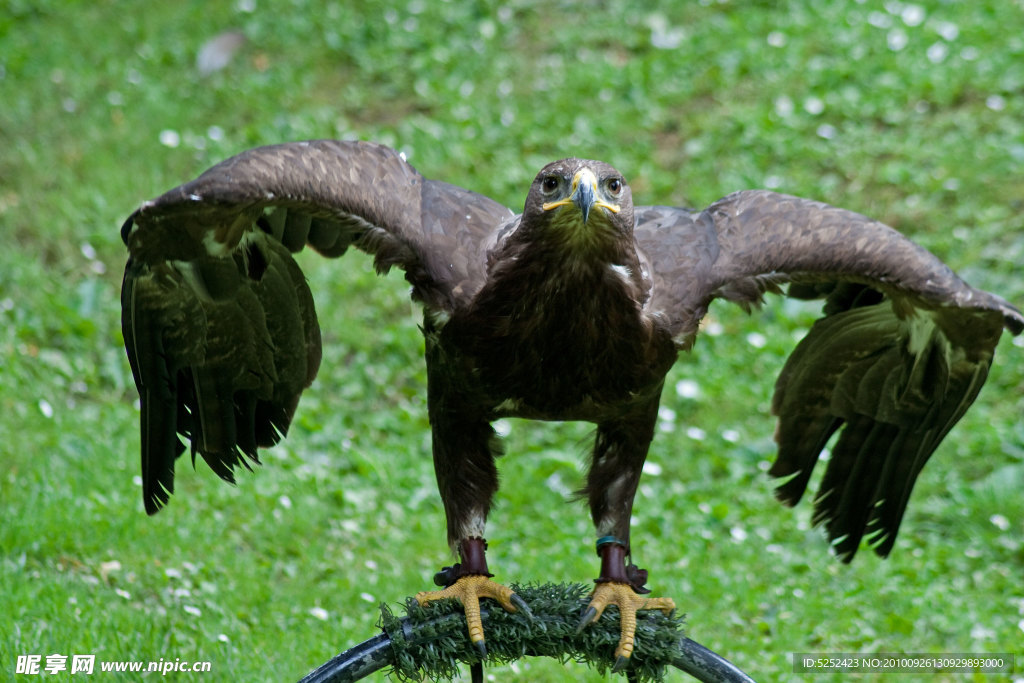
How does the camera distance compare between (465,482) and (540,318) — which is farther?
(465,482)

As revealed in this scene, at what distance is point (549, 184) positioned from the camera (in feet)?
13.3

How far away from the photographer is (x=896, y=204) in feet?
27.6

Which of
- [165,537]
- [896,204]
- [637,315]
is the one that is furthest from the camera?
[896,204]

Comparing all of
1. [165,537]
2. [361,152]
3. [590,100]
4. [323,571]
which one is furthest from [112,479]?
[590,100]

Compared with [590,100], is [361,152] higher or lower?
lower

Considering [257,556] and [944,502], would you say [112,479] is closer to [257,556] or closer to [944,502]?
[257,556]

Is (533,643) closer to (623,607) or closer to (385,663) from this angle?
(623,607)

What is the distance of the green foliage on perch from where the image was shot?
13.2 ft

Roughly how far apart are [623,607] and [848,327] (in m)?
1.47

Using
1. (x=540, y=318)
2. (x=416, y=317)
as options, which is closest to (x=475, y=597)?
(x=540, y=318)

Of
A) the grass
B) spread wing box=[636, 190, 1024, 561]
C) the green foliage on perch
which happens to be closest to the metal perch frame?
the green foliage on perch

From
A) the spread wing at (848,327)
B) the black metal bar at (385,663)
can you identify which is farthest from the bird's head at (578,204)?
the black metal bar at (385,663)

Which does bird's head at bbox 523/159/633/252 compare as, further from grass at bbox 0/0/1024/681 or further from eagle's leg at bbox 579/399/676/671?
grass at bbox 0/0/1024/681

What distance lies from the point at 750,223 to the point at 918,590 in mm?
2351
